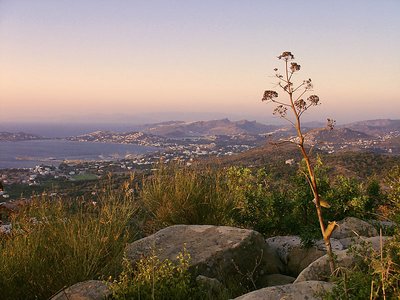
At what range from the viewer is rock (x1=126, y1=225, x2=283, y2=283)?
17.0 feet

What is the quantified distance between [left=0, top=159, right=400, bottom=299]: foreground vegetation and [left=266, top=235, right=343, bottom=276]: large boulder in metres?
0.20

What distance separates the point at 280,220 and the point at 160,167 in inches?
111

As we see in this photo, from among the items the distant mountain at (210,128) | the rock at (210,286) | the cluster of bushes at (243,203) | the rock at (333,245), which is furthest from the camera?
the distant mountain at (210,128)

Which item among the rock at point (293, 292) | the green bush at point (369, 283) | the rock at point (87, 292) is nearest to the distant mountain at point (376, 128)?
the rock at point (293, 292)

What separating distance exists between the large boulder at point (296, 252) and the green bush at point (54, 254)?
8.78 feet

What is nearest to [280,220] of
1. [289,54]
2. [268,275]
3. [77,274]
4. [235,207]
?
[235,207]

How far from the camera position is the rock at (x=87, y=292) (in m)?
3.68

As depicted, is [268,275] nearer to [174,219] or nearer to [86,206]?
[174,219]

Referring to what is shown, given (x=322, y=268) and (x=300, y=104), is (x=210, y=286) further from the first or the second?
(x=300, y=104)

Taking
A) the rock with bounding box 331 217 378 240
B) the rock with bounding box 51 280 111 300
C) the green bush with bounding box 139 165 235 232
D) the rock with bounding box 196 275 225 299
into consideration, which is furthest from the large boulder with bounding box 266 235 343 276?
the rock with bounding box 51 280 111 300

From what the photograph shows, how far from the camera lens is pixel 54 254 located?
4.61 meters

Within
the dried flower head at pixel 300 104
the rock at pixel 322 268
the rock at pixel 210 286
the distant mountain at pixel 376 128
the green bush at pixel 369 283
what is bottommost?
the distant mountain at pixel 376 128

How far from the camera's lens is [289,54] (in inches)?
99.3

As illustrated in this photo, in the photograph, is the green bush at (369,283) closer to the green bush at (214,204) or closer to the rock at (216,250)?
the rock at (216,250)
